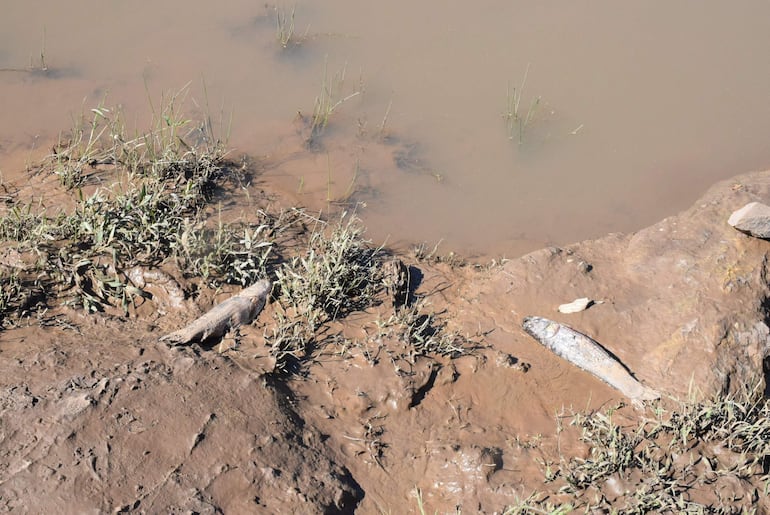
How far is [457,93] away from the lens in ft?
20.3

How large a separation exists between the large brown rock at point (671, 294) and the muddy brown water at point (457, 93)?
2.32ft

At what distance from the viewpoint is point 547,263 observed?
4.50m

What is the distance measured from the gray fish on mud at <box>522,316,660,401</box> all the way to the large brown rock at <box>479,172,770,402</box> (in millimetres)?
104

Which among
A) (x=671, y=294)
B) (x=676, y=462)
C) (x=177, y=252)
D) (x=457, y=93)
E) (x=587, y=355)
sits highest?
(x=457, y=93)

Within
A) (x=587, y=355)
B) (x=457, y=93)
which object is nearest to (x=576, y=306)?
(x=587, y=355)

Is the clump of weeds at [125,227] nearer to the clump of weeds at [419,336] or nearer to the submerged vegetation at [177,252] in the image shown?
the submerged vegetation at [177,252]

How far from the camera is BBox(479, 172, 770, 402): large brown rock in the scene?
3953 mm

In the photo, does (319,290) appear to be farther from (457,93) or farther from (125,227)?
(457,93)

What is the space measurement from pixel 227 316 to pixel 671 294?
2597 mm

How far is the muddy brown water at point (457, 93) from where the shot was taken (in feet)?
17.9

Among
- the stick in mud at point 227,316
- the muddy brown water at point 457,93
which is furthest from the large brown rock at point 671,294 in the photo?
the stick in mud at point 227,316

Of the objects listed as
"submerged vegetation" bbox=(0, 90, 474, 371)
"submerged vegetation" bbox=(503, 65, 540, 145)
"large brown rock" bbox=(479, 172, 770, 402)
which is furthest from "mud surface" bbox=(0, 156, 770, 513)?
"submerged vegetation" bbox=(503, 65, 540, 145)

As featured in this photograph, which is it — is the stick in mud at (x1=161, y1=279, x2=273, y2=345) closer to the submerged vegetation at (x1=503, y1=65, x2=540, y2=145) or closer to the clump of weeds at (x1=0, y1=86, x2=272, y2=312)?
the clump of weeds at (x1=0, y1=86, x2=272, y2=312)

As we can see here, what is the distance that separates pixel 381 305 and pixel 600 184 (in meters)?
2.45
